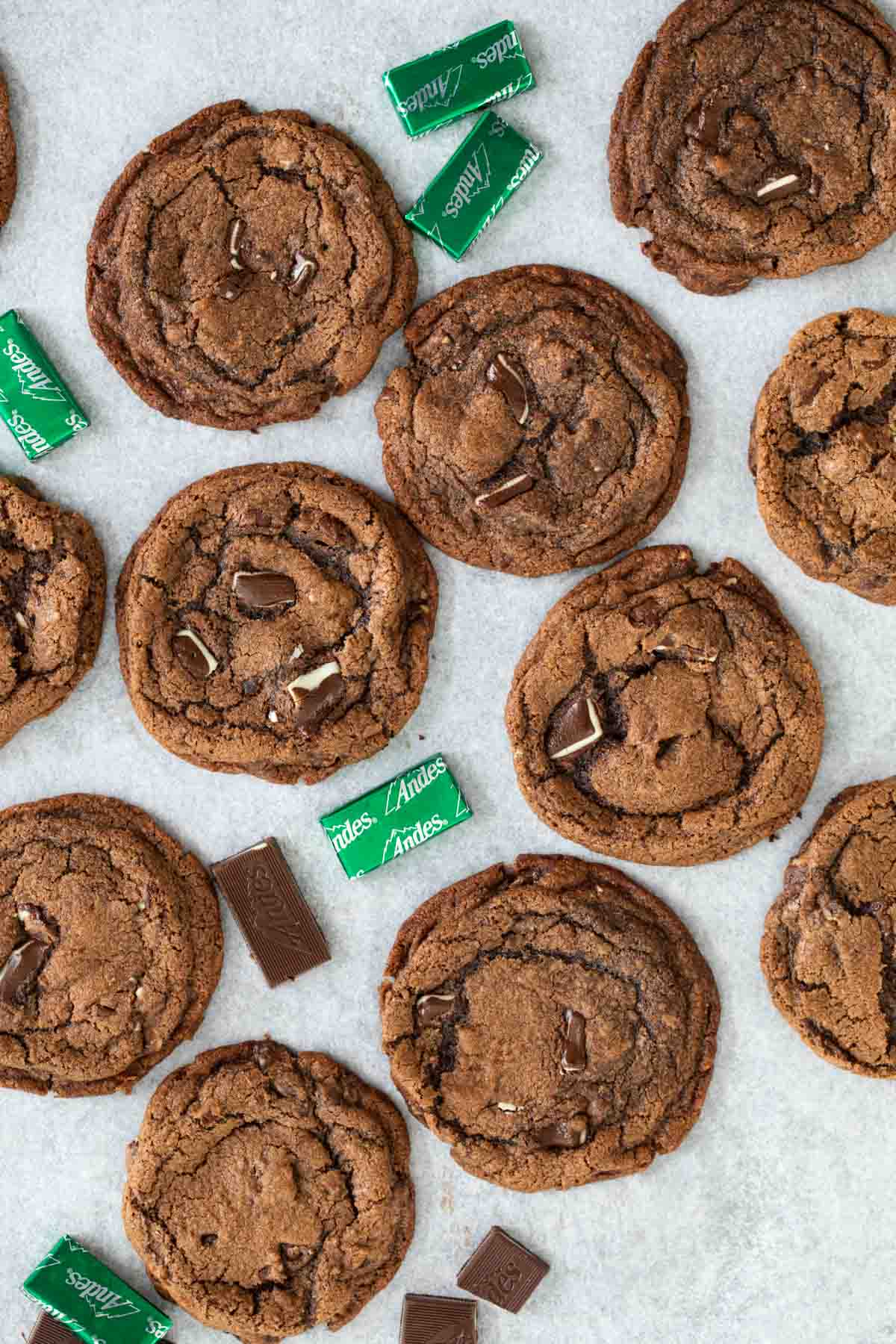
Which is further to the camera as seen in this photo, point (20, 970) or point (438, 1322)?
point (438, 1322)

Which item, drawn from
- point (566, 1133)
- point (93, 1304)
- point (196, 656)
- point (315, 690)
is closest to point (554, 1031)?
point (566, 1133)

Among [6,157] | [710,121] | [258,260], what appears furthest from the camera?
[6,157]

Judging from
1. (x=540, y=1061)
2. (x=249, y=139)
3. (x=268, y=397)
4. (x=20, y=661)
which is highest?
(x=249, y=139)

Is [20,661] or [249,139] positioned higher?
[249,139]

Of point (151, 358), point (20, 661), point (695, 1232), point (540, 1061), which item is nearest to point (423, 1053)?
point (540, 1061)

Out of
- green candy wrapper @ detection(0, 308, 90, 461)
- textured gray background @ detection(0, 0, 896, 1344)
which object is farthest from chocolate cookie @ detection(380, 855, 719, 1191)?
green candy wrapper @ detection(0, 308, 90, 461)

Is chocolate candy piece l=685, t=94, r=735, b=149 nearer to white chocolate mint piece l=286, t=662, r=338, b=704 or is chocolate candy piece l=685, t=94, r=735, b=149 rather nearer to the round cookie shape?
the round cookie shape

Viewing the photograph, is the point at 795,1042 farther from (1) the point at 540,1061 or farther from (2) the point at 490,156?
(2) the point at 490,156

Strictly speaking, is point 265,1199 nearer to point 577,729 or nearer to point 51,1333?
point 51,1333
